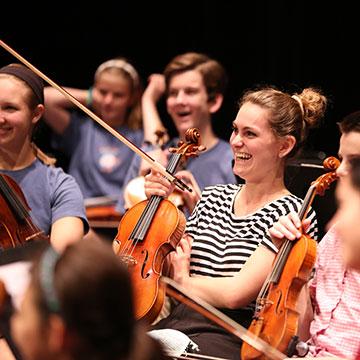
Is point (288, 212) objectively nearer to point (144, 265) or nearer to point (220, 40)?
point (144, 265)

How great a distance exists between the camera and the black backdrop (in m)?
3.83

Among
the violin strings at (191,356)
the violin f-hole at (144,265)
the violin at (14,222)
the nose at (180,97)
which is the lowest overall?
the violin strings at (191,356)

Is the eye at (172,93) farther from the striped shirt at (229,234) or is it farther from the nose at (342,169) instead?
the nose at (342,169)

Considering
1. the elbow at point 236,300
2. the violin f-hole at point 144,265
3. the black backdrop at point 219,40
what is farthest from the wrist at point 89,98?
the elbow at point 236,300

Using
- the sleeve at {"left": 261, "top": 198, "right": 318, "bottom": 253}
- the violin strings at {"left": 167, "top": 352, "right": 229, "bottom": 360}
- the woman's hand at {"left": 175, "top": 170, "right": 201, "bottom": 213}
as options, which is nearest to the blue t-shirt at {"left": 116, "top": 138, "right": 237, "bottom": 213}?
the woman's hand at {"left": 175, "top": 170, "right": 201, "bottom": 213}

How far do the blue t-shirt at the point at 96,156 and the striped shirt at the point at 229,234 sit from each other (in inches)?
55.1

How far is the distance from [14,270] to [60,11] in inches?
122

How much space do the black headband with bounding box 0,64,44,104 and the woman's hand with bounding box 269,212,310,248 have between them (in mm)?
956

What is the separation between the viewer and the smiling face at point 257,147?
2.54m

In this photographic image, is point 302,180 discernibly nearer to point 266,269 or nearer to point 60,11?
point 266,269

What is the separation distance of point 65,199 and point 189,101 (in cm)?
101

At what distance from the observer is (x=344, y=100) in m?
3.79

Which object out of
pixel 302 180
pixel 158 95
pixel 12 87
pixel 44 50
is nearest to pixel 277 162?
pixel 302 180

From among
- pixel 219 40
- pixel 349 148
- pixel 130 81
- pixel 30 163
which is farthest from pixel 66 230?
pixel 219 40
